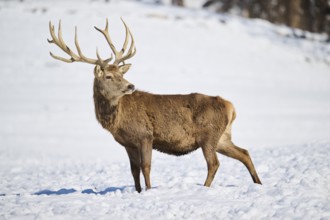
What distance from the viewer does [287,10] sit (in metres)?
44.4

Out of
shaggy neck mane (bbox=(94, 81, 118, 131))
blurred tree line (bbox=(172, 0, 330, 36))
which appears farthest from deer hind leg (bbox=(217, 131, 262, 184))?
blurred tree line (bbox=(172, 0, 330, 36))

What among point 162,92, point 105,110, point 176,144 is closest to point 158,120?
point 176,144

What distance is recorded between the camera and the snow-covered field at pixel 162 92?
276 inches

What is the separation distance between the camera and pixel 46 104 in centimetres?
2112

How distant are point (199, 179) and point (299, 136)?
8.41m

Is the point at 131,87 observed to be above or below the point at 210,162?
above

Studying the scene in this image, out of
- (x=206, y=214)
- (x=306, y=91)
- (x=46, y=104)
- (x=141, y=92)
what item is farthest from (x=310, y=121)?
(x=206, y=214)

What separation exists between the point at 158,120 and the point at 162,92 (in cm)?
1406

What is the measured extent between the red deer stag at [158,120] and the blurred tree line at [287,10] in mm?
33075

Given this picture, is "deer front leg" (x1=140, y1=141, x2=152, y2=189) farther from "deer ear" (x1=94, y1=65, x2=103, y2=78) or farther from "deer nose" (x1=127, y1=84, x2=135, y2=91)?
"deer ear" (x1=94, y1=65, x2=103, y2=78)

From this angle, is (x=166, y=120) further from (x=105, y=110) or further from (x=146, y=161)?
(x=105, y=110)

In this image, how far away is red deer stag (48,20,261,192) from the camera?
8.26 meters

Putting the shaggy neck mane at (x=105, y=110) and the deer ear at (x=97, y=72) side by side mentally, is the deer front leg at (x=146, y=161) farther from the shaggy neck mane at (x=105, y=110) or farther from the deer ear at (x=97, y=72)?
the deer ear at (x=97, y=72)

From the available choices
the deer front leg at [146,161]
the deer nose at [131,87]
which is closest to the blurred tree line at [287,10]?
the deer nose at [131,87]
